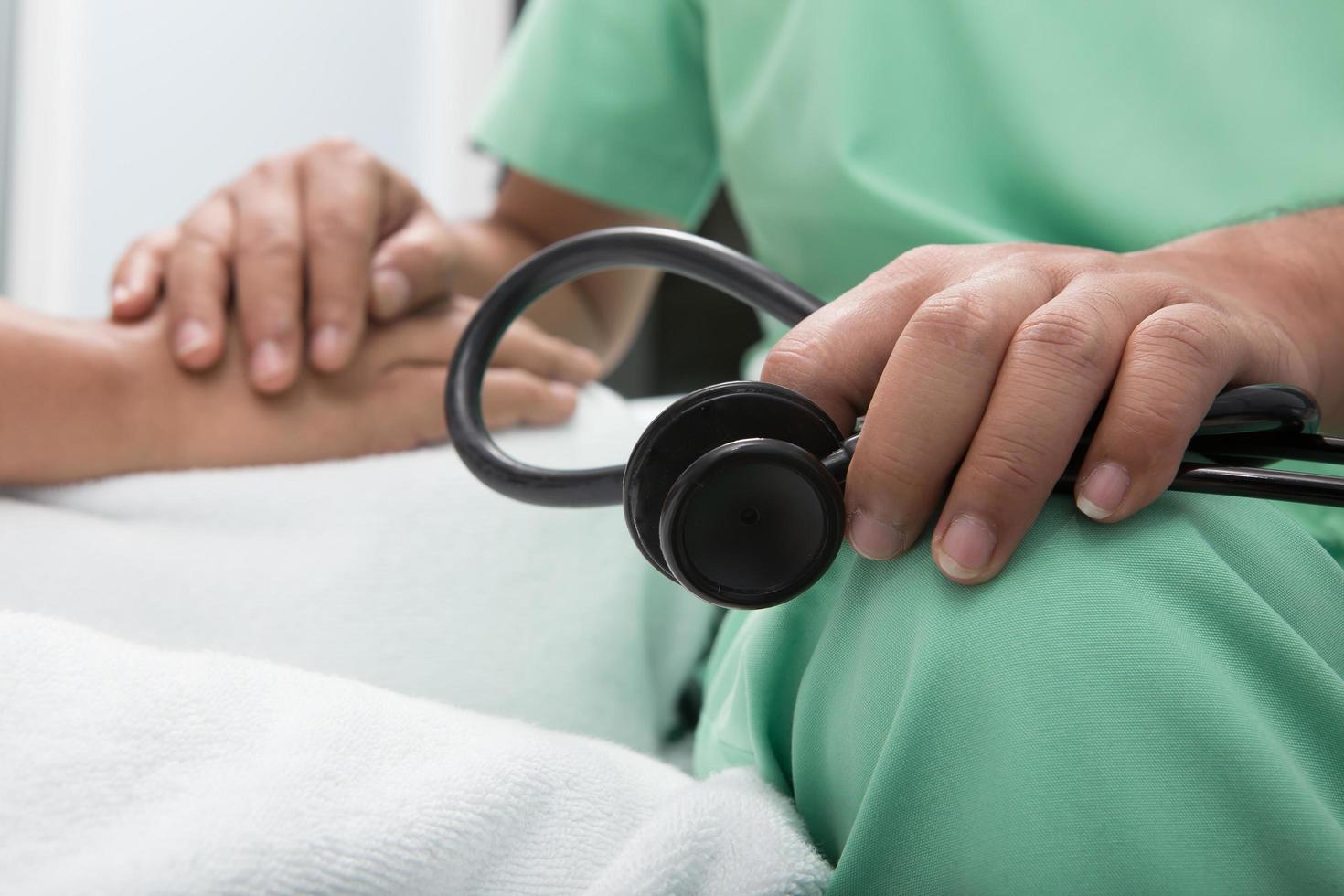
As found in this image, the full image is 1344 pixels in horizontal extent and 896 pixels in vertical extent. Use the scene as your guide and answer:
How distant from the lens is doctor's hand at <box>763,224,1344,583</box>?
0.26 meters

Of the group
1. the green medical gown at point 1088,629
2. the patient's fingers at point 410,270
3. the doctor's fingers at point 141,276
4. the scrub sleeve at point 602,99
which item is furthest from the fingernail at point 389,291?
the scrub sleeve at point 602,99

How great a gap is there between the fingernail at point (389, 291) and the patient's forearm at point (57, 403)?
13 centimetres

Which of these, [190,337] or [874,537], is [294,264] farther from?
[874,537]

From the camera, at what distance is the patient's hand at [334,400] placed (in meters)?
0.46

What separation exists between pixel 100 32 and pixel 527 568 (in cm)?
124

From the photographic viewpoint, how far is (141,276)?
0.52 metres

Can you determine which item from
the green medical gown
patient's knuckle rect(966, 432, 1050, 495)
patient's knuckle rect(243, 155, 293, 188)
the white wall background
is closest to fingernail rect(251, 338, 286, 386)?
patient's knuckle rect(243, 155, 293, 188)

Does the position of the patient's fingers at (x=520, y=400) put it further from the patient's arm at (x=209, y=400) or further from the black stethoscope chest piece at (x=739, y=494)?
the black stethoscope chest piece at (x=739, y=494)

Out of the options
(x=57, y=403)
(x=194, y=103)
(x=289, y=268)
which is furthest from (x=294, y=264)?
(x=194, y=103)

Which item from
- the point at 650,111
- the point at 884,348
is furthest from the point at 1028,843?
the point at 650,111

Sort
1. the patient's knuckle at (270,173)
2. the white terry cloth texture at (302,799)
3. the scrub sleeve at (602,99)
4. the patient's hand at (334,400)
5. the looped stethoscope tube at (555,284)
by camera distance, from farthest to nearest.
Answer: the scrub sleeve at (602,99) → the patient's knuckle at (270,173) → the patient's hand at (334,400) → the looped stethoscope tube at (555,284) → the white terry cloth texture at (302,799)

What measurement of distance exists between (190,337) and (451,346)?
135 mm

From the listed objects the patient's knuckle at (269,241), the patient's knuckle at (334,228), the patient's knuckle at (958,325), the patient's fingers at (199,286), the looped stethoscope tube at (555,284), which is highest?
the patient's knuckle at (958,325)

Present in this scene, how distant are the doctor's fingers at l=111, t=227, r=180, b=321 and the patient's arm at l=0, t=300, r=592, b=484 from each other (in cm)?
1
